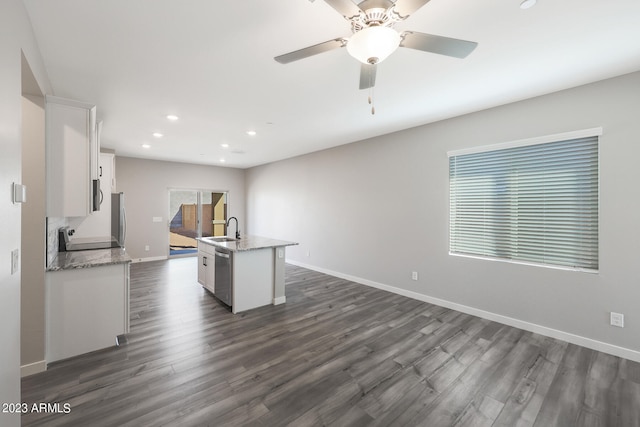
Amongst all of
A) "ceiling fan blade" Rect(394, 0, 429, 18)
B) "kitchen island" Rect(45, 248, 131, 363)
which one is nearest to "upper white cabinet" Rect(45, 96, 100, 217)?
"kitchen island" Rect(45, 248, 131, 363)

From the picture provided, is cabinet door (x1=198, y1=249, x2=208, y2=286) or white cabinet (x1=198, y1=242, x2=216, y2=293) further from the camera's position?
cabinet door (x1=198, y1=249, x2=208, y2=286)

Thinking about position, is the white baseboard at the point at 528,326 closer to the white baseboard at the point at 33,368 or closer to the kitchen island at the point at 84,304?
the kitchen island at the point at 84,304

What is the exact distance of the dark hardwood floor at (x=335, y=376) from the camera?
6.08 ft

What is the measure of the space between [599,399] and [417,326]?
5.06 ft

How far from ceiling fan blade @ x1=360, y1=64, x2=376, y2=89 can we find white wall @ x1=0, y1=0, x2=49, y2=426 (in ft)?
6.27

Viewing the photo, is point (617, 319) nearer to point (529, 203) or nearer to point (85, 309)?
point (529, 203)

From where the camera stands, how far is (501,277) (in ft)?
11.0

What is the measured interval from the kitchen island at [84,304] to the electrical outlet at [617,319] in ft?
16.1

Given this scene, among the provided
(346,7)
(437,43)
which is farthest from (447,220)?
(346,7)

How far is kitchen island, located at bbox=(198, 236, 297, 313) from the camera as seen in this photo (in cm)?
360

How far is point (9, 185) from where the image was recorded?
52.9 inches

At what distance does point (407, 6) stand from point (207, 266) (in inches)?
167

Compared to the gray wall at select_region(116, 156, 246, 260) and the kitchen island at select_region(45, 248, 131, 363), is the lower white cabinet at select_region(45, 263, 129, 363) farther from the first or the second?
the gray wall at select_region(116, 156, 246, 260)

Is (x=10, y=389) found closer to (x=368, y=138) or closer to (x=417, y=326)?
(x=417, y=326)
